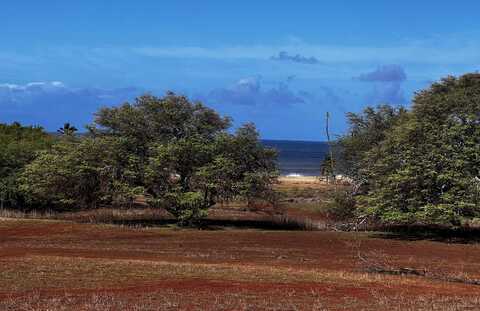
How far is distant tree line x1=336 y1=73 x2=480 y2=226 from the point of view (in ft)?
141

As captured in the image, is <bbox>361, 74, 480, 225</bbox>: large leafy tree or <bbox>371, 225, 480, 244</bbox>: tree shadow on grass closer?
<bbox>361, 74, 480, 225</bbox>: large leafy tree

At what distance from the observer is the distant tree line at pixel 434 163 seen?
42844 millimetres

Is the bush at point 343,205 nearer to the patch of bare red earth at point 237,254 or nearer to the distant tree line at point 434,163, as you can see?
the distant tree line at point 434,163

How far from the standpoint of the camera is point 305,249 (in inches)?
1443

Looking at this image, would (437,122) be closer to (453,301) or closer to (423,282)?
(423,282)

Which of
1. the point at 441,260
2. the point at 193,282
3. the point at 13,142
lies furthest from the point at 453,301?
the point at 13,142

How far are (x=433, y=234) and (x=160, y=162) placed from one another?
783 inches

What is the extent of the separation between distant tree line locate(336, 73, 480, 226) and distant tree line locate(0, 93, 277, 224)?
367 inches

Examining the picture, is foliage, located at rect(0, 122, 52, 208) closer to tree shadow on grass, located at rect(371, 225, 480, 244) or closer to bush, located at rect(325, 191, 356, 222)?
bush, located at rect(325, 191, 356, 222)

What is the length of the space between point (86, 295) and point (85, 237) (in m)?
21.9

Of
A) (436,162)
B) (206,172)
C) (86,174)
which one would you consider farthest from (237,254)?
(86,174)

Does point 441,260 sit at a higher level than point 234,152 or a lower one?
lower

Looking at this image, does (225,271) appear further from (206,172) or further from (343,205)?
(343,205)

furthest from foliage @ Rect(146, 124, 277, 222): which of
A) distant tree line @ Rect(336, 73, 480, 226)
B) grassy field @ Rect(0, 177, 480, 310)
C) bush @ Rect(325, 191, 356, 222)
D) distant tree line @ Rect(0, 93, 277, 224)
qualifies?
distant tree line @ Rect(336, 73, 480, 226)
